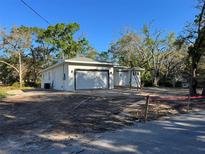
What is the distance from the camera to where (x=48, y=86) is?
29109 millimetres

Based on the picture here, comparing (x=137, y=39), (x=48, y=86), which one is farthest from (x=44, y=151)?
(x=137, y=39)

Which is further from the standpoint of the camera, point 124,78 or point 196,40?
point 124,78

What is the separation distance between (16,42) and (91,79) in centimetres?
2165

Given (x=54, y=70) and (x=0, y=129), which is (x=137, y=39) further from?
(x=0, y=129)

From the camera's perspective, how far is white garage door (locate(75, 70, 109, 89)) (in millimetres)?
21508

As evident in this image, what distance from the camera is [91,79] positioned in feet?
72.9

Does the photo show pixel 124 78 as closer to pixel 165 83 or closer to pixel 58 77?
pixel 58 77

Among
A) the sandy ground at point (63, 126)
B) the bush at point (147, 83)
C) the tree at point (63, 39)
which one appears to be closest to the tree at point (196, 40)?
the sandy ground at point (63, 126)

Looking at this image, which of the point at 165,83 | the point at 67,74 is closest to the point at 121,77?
the point at 165,83

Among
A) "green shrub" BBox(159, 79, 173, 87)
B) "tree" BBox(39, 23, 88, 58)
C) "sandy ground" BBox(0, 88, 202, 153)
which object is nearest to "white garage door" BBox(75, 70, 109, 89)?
"sandy ground" BBox(0, 88, 202, 153)

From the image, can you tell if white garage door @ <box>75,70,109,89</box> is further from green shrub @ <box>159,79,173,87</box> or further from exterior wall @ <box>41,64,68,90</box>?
green shrub @ <box>159,79,173,87</box>

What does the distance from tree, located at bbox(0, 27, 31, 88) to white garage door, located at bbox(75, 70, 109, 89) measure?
19.2 m

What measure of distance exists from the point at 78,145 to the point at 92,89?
16725 mm

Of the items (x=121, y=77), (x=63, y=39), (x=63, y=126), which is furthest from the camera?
(x=63, y=39)
